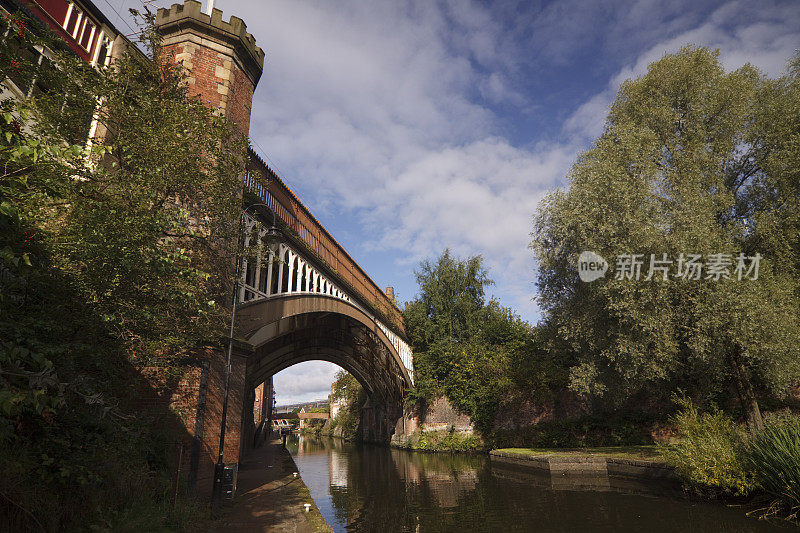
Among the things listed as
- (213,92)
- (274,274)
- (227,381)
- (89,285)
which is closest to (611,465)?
(227,381)

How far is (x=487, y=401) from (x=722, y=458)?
19.6 meters

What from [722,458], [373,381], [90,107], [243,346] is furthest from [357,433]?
[90,107]

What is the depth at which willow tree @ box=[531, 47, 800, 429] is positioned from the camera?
12594 mm

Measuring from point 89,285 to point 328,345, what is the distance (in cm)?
2598

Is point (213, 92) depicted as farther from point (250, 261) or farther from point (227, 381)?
point (227, 381)

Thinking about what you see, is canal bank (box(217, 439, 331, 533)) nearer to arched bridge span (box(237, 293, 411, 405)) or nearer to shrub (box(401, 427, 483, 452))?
arched bridge span (box(237, 293, 411, 405))

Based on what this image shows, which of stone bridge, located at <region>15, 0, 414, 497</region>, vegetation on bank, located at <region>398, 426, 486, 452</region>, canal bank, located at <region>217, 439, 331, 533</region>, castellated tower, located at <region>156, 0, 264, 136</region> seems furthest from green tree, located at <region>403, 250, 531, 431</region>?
castellated tower, located at <region>156, 0, 264, 136</region>

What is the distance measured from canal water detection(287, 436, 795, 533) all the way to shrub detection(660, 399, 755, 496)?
1.63ft

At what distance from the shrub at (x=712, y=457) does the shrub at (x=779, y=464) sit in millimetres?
268

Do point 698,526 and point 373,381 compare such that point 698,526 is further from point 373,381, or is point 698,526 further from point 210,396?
point 373,381

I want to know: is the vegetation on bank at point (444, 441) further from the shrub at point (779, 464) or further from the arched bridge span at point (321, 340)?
the shrub at point (779, 464)

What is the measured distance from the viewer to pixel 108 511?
5.56 metres

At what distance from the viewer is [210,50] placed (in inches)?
499

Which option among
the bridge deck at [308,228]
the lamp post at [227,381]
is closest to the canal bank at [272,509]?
the lamp post at [227,381]
